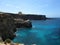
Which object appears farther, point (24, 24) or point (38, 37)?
point (24, 24)

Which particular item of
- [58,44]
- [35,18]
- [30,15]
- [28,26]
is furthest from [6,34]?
[35,18]

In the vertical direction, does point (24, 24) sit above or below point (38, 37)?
below

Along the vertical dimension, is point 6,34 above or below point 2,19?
below

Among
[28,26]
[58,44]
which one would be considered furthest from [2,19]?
[28,26]

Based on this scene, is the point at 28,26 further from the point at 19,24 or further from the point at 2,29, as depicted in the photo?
the point at 2,29

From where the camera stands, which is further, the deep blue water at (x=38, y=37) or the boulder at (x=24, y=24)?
the boulder at (x=24, y=24)

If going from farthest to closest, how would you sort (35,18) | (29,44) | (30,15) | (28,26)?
(35,18) → (30,15) → (28,26) → (29,44)

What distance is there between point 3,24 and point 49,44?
12.5 meters

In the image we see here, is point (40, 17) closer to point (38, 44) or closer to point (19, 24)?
point (19, 24)

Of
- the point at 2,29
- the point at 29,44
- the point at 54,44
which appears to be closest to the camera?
the point at 29,44

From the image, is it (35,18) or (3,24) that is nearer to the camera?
(3,24)

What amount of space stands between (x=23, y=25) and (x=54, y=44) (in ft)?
170

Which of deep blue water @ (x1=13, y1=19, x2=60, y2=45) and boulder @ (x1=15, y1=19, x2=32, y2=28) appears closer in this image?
deep blue water @ (x1=13, y1=19, x2=60, y2=45)

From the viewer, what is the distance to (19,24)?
3369 inches
